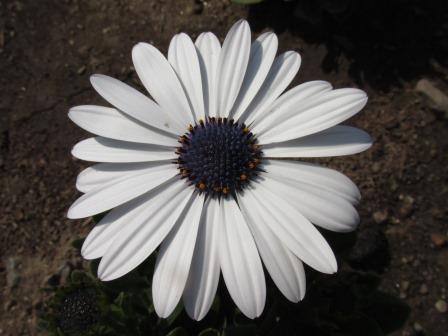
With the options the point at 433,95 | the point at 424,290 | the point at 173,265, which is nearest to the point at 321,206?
the point at 173,265

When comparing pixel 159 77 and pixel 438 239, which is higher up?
pixel 159 77

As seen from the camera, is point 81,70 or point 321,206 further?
point 81,70

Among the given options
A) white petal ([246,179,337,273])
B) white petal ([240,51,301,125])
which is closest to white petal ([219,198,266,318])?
white petal ([246,179,337,273])

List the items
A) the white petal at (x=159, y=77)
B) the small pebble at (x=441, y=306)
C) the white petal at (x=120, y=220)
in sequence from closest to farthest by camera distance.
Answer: the white petal at (x=120, y=220)
the white petal at (x=159, y=77)
the small pebble at (x=441, y=306)

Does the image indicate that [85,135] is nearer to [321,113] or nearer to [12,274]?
[12,274]

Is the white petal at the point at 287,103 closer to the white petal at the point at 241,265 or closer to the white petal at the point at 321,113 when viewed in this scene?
the white petal at the point at 321,113

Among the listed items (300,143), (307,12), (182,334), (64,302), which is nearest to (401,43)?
(307,12)

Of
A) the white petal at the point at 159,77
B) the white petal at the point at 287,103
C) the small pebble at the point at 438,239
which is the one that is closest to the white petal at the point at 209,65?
the white petal at the point at 159,77
